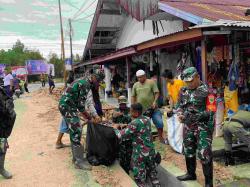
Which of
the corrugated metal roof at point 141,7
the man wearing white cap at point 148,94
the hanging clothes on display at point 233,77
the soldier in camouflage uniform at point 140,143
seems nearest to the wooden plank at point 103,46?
the corrugated metal roof at point 141,7

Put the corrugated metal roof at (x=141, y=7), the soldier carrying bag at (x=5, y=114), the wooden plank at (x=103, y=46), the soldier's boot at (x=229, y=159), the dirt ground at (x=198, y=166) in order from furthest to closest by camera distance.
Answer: the wooden plank at (x=103, y=46), the corrugated metal roof at (x=141, y=7), the soldier's boot at (x=229, y=159), the dirt ground at (x=198, y=166), the soldier carrying bag at (x=5, y=114)

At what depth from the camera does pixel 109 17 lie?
1611 cm

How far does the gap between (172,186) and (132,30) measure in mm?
11094

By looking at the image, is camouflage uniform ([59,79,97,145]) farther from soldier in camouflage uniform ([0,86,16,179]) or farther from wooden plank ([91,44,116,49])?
wooden plank ([91,44,116,49])

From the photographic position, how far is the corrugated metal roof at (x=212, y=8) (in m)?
8.22

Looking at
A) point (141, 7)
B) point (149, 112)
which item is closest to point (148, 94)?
point (149, 112)

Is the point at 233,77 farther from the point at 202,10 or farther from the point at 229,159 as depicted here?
the point at 202,10

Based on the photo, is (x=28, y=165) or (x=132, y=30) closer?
(x=28, y=165)

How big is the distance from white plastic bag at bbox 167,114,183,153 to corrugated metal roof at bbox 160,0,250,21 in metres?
2.59

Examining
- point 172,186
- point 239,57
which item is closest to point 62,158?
point 172,186

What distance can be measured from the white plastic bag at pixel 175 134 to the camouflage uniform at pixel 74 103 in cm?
182

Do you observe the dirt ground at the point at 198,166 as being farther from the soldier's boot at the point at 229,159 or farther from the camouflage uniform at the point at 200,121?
the camouflage uniform at the point at 200,121

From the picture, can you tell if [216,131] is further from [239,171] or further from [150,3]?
[150,3]

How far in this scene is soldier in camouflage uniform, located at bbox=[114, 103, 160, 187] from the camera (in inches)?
204
